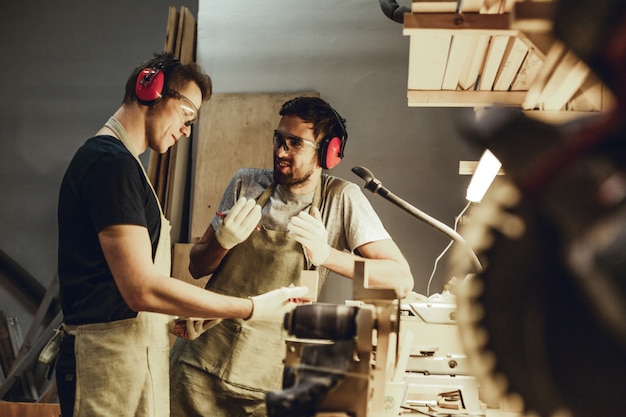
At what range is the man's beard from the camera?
2.71 m

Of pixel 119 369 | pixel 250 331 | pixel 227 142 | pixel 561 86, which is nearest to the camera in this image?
pixel 119 369

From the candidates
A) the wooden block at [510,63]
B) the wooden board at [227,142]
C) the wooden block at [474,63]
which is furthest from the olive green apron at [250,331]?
the wooden board at [227,142]

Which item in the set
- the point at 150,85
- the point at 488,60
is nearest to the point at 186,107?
the point at 150,85

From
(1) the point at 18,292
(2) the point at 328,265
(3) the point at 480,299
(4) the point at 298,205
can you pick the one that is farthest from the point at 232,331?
Answer: (1) the point at 18,292

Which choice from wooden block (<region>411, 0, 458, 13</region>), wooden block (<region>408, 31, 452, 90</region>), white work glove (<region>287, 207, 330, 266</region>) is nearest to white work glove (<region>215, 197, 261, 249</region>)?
white work glove (<region>287, 207, 330, 266</region>)

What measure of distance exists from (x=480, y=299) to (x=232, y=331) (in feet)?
5.82

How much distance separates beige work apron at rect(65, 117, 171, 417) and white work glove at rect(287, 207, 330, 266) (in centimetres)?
68

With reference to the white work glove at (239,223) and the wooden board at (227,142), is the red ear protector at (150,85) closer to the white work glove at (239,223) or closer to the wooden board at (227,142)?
the white work glove at (239,223)

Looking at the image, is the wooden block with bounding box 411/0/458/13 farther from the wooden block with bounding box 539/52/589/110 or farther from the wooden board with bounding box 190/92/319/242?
the wooden board with bounding box 190/92/319/242

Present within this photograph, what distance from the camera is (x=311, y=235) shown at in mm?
2451

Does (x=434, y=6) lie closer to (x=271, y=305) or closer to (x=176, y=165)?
(x=271, y=305)

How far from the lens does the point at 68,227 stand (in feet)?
6.33

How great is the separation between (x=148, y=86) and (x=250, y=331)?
3.18ft

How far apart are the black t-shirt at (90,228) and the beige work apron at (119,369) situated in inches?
1.6
